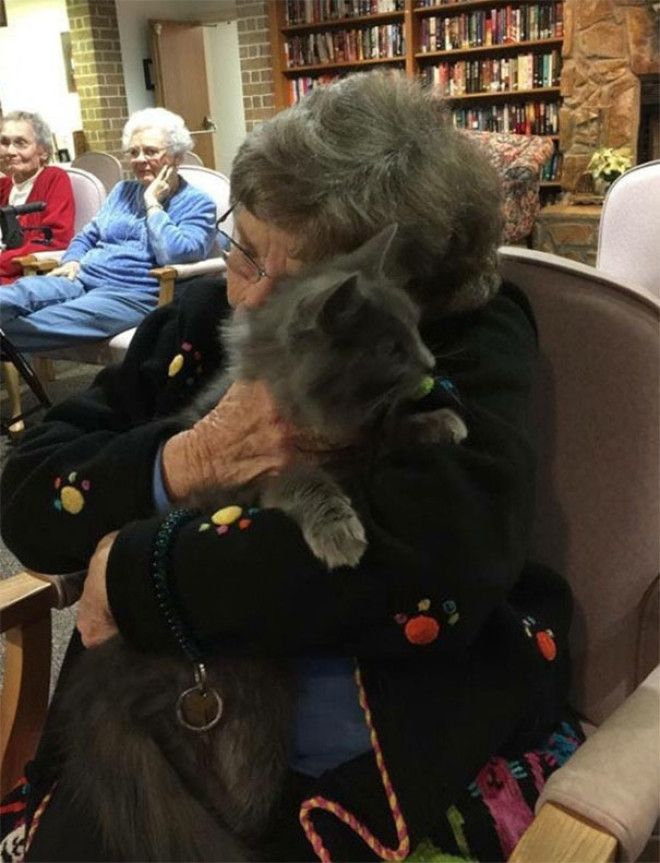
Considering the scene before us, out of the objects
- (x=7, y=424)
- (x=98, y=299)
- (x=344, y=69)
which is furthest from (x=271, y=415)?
(x=344, y=69)

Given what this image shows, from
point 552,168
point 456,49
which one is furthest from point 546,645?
point 456,49

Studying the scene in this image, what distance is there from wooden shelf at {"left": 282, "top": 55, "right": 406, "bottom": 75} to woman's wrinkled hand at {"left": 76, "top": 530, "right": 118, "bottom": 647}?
21.5 ft

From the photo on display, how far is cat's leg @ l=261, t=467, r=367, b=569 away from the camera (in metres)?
0.88

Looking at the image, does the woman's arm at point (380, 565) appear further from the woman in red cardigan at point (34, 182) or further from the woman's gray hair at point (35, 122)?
the woman's gray hair at point (35, 122)

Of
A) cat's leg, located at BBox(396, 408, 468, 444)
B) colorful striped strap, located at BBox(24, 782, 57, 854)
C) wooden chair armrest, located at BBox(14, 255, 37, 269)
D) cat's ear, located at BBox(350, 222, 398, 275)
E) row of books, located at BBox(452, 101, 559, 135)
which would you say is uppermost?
row of books, located at BBox(452, 101, 559, 135)

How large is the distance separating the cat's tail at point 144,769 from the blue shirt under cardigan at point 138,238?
8.38 ft

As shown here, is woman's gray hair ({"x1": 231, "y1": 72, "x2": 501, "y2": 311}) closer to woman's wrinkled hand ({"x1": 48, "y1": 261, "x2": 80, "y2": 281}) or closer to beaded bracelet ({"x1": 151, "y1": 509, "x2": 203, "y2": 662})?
beaded bracelet ({"x1": 151, "y1": 509, "x2": 203, "y2": 662})

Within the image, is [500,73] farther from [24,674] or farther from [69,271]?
[24,674]

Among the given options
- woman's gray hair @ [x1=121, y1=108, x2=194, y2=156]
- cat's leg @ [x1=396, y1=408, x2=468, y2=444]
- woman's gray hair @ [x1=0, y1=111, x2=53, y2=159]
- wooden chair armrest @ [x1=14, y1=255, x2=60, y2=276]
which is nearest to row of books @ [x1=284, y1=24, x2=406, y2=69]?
woman's gray hair @ [x1=0, y1=111, x2=53, y2=159]

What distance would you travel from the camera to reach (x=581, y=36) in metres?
5.56

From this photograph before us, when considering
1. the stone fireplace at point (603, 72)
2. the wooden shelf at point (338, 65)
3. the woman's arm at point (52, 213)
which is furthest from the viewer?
the wooden shelf at point (338, 65)

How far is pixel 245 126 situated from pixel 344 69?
4.44ft

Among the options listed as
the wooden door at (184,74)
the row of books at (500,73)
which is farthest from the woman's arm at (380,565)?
the wooden door at (184,74)

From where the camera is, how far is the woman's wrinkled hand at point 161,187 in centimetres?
339
